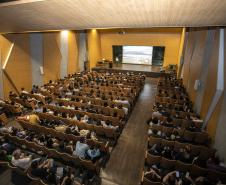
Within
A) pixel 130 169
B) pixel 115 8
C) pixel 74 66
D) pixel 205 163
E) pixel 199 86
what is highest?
pixel 115 8

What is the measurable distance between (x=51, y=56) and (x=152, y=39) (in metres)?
11.7

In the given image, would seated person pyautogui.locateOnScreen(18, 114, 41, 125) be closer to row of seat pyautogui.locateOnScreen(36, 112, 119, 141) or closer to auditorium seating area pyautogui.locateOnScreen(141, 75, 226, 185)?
row of seat pyautogui.locateOnScreen(36, 112, 119, 141)

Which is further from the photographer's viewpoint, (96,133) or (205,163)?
(96,133)

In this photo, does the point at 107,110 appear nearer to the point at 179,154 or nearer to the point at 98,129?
the point at 98,129

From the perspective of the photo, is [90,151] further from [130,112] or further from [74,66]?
[74,66]

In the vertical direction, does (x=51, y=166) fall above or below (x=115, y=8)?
below

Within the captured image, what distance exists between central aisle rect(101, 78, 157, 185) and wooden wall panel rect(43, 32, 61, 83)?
808 cm

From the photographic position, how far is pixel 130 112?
9.61m

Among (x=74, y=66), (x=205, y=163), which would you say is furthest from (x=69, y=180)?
(x=74, y=66)

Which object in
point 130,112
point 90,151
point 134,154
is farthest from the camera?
point 130,112

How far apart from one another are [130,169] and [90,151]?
1437mm

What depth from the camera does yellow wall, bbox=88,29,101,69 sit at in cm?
1948

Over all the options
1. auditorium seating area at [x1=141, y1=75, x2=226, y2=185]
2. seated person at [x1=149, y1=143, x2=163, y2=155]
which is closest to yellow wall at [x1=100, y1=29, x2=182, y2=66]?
auditorium seating area at [x1=141, y1=75, x2=226, y2=185]

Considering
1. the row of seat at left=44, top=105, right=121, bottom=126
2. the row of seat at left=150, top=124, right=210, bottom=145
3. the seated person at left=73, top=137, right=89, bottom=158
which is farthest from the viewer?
the row of seat at left=44, top=105, right=121, bottom=126
